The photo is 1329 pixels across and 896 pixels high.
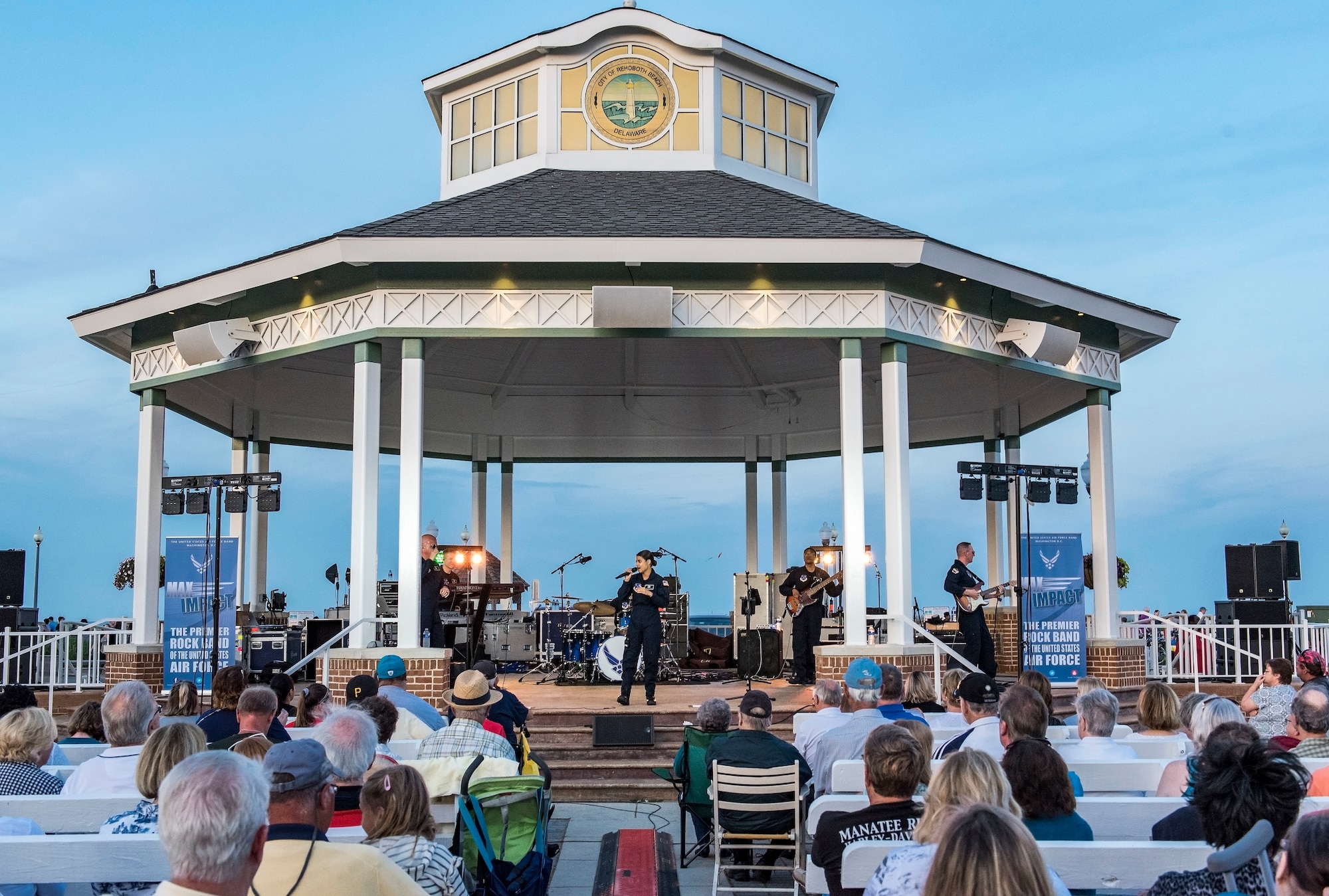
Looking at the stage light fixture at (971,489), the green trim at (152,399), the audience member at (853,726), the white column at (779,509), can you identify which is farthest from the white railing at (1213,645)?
the green trim at (152,399)

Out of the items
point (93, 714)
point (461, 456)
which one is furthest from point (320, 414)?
point (93, 714)

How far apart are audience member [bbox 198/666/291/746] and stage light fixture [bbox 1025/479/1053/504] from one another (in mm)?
8722

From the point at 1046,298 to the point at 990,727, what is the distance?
832 centimetres

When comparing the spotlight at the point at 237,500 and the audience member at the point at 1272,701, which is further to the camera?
the spotlight at the point at 237,500

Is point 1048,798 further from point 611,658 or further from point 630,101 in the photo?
point 630,101

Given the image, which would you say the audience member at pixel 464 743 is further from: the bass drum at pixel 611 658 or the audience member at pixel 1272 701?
the bass drum at pixel 611 658

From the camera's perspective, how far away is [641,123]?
16156 millimetres

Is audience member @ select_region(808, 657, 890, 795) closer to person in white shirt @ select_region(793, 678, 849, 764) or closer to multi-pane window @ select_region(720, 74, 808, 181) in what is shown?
person in white shirt @ select_region(793, 678, 849, 764)

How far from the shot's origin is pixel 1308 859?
2855mm

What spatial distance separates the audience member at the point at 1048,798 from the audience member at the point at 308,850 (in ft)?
7.07

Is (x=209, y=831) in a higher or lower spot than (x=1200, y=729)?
higher

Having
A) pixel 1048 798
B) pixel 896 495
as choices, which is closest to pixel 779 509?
pixel 896 495

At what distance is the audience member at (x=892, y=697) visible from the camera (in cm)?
777

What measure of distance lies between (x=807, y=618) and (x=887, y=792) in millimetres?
10260
